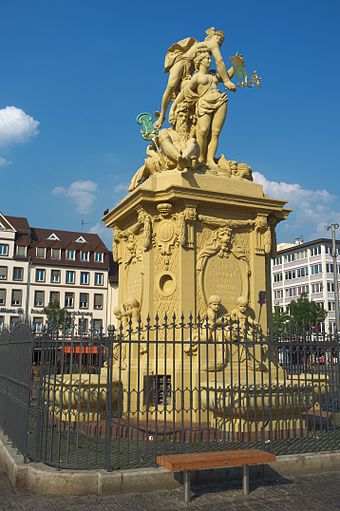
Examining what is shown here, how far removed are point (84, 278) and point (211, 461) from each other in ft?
166

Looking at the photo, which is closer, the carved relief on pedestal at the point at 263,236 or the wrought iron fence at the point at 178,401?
the wrought iron fence at the point at 178,401

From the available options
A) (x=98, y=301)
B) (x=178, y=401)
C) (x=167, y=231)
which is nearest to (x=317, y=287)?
(x=98, y=301)

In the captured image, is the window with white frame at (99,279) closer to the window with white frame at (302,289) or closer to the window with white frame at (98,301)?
the window with white frame at (98,301)

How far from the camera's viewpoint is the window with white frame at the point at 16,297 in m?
53.4

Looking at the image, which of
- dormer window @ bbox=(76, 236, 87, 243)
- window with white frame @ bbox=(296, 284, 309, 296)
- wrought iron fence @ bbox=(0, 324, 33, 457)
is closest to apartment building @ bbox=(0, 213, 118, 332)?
dormer window @ bbox=(76, 236, 87, 243)

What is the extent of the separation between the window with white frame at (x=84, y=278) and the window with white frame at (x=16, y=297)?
6.56 m

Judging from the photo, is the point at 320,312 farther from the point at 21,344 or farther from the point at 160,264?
the point at 21,344

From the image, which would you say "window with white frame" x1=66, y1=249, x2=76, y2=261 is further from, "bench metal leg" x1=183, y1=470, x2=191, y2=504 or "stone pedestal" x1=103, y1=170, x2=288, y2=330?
"bench metal leg" x1=183, y1=470, x2=191, y2=504

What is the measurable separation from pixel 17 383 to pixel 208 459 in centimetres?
361

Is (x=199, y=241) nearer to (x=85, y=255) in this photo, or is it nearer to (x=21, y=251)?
(x=21, y=251)

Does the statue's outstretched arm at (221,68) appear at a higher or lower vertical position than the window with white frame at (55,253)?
lower

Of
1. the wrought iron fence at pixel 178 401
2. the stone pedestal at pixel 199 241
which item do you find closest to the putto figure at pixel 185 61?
the stone pedestal at pixel 199 241

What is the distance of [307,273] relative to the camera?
68375 mm

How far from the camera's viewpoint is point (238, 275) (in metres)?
11.6
